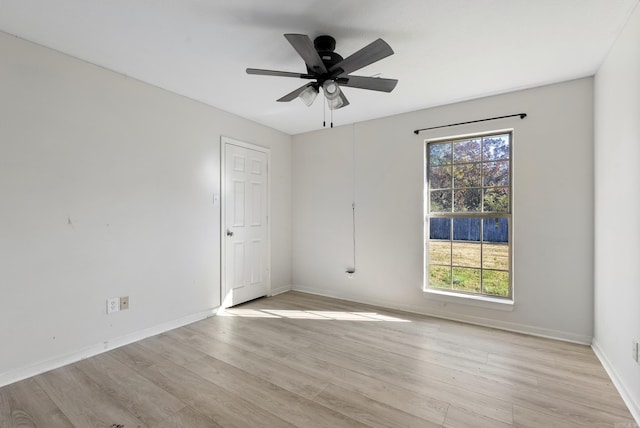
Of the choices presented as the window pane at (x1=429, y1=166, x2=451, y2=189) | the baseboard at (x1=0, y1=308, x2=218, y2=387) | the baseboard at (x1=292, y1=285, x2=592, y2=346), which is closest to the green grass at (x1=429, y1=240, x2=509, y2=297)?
the baseboard at (x1=292, y1=285, x2=592, y2=346)

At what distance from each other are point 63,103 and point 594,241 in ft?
15.5

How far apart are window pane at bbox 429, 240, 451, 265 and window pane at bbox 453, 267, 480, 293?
15 cm

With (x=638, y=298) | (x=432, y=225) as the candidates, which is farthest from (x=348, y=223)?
(x=638, y=298)

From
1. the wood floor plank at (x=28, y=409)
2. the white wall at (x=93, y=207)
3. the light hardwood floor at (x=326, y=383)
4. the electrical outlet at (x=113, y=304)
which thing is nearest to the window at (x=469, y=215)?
the light hardwood floor at (x=326, y=383)

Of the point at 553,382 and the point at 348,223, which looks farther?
the point at 348,223

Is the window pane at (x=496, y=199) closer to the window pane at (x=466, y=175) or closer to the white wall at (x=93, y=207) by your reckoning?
the window pane at (x=466, y=175)

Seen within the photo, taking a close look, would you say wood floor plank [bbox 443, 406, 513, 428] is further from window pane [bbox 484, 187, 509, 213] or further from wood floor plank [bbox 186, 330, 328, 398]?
window pane [bbox 484, 187, 509, 213]

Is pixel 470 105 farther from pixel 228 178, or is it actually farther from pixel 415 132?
pixel 228 178

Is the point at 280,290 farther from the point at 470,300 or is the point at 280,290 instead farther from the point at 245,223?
the point at 470,300

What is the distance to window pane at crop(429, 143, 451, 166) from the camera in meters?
3.46

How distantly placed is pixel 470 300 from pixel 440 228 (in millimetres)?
855

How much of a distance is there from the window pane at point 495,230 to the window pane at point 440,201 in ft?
1.39

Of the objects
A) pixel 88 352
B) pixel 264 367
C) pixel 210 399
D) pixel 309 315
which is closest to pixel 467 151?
pixel 309 315

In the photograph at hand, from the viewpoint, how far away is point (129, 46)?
226 centimetres
